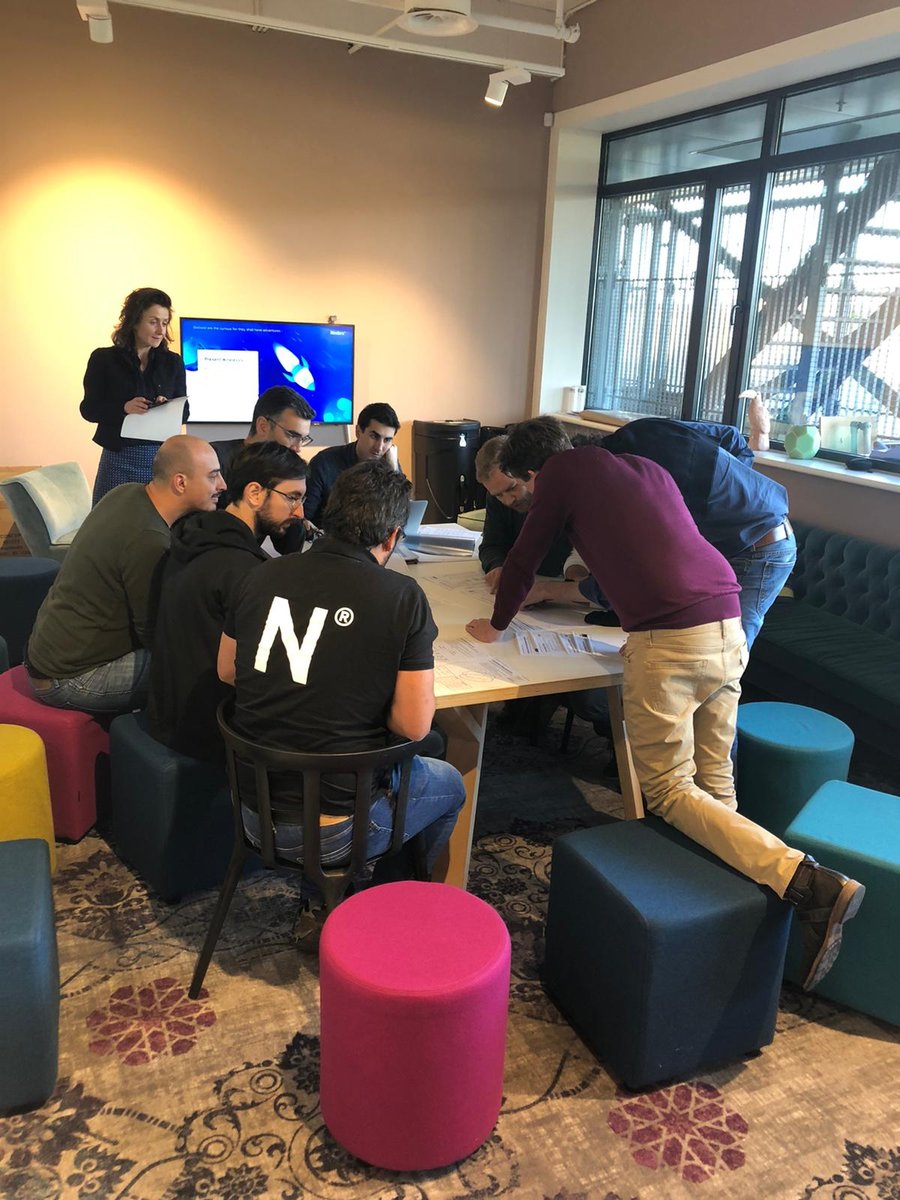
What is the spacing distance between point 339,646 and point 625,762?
1235mm

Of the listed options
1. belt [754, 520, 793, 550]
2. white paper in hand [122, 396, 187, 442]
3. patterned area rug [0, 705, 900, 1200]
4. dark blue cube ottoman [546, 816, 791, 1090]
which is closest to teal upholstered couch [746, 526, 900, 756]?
belt [754, 520, 793, 550]

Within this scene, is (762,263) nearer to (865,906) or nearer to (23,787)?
(865,906)

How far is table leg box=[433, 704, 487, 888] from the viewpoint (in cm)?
252

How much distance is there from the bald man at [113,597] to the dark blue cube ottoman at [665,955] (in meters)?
1.43

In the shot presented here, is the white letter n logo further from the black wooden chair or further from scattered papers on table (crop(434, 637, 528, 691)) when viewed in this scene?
scattered papers on table (crop(434, 637, 528, 691))

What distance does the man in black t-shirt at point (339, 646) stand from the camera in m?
1.92

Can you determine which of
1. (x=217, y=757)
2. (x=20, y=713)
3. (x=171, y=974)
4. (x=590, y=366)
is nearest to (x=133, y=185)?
(x=590, y=366)

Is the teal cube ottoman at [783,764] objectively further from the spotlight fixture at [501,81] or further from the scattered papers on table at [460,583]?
the spotlight fixture at [501,81]

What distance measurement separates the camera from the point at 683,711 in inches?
92.4

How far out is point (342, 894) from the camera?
2119 millimetres

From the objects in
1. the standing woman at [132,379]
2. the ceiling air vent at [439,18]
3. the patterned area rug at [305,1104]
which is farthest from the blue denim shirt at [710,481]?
the standing woman at [132,379]

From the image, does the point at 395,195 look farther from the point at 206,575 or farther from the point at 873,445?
the point at 206,575

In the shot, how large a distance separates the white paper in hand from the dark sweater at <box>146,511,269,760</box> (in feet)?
6.55

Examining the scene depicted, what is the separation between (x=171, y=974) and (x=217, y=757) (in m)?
0.54
